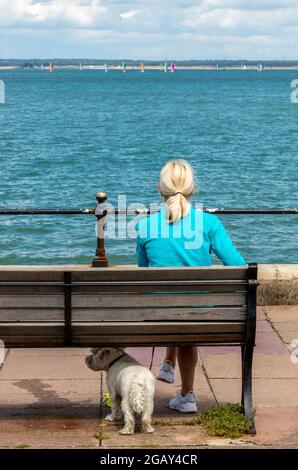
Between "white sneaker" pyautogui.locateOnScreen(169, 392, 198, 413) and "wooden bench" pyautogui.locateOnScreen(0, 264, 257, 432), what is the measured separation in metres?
0.43

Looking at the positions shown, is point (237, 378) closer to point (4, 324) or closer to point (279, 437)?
point (279, 437)

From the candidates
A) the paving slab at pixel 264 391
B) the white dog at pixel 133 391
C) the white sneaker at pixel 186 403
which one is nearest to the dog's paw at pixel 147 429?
the white dog at pixel 133 391

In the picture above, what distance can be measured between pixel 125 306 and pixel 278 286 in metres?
3.16

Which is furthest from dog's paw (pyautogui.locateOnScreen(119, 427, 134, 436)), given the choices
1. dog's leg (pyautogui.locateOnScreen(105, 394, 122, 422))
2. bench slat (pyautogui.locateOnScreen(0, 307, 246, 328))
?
bench slat (pyautogui.locateOnScreen(0, 307, 246, 328))

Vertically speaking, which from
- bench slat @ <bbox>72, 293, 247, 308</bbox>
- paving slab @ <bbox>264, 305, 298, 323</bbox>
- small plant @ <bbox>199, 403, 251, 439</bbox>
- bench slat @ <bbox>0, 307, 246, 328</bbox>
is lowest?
paving slab @ <bbox>264, 305, 298, 323</bbox>

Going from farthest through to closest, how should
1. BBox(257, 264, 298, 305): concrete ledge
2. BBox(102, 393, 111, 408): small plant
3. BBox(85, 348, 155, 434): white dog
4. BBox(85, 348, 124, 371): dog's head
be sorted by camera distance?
BBox(257, 264, 298, 305): concrete ledge, BBox(102, 393, 111, 408): small plant, BBox(85, 348, 124, 371): dog's head, BBox(85, 348, 155, 434): white dog

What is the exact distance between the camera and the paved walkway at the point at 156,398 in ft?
18.1

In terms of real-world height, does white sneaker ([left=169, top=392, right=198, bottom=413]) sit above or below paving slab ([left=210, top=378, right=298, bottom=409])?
above

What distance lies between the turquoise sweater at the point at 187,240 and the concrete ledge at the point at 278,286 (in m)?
2.68

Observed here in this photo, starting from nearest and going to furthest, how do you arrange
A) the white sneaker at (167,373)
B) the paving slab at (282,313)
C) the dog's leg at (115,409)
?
the dog's leg at (115,409) < the white sneaker at (167,373) < the paving slab at (282,313)

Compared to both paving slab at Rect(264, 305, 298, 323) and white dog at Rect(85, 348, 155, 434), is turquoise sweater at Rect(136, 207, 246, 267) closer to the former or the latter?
white dog at Rect(85, 348, 155, 434)

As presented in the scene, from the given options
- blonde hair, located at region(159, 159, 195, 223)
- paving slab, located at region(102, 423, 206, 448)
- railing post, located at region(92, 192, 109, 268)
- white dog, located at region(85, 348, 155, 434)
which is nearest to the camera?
paving slab, located at region(102, 423, 206, 448)

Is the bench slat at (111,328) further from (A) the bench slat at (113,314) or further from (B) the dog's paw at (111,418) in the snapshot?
(B) the dog's paw at (111,418)

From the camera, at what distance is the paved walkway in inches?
218
